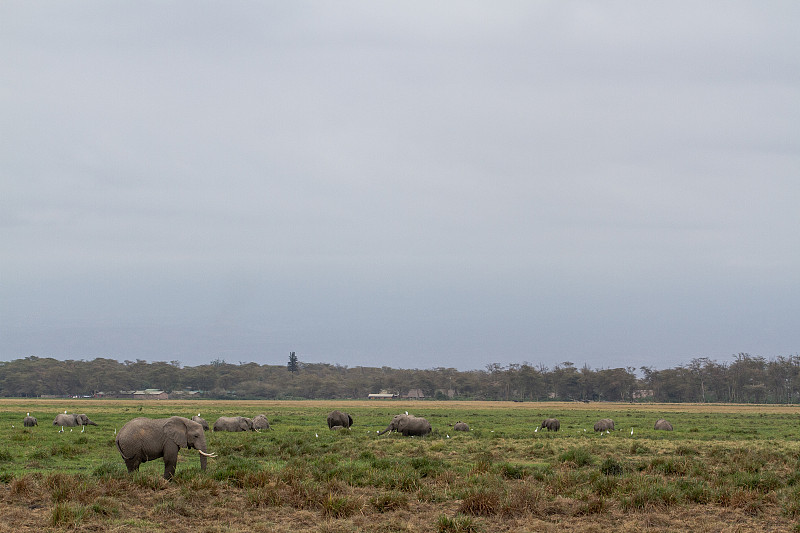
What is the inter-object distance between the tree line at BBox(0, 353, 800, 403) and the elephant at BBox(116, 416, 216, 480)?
151m

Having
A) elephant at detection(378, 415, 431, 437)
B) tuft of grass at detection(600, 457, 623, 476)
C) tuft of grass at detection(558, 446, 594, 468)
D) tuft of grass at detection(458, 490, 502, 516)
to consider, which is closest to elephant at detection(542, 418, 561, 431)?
elephant at detection(378, 415, 431, 437)

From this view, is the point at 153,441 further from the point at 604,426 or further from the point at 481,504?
the point at 604,426

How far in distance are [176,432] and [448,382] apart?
562 ft

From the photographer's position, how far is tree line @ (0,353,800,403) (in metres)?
151

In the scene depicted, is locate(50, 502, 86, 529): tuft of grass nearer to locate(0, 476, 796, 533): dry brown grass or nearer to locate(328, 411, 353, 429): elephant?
locate(0, 476, 796, 533): dry brown grass

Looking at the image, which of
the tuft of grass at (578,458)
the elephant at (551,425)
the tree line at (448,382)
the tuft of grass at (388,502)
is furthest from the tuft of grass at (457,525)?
the tree line at (448,382)

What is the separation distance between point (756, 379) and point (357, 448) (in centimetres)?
14685

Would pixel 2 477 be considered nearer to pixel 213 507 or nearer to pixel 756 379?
pixel 213 507

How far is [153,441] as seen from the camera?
17.3 meters

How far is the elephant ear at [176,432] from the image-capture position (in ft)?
57.7

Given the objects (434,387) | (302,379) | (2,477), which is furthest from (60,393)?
(2,477)

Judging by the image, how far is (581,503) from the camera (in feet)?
50.2

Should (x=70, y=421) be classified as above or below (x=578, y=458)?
below

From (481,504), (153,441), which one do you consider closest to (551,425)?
(481,504)
